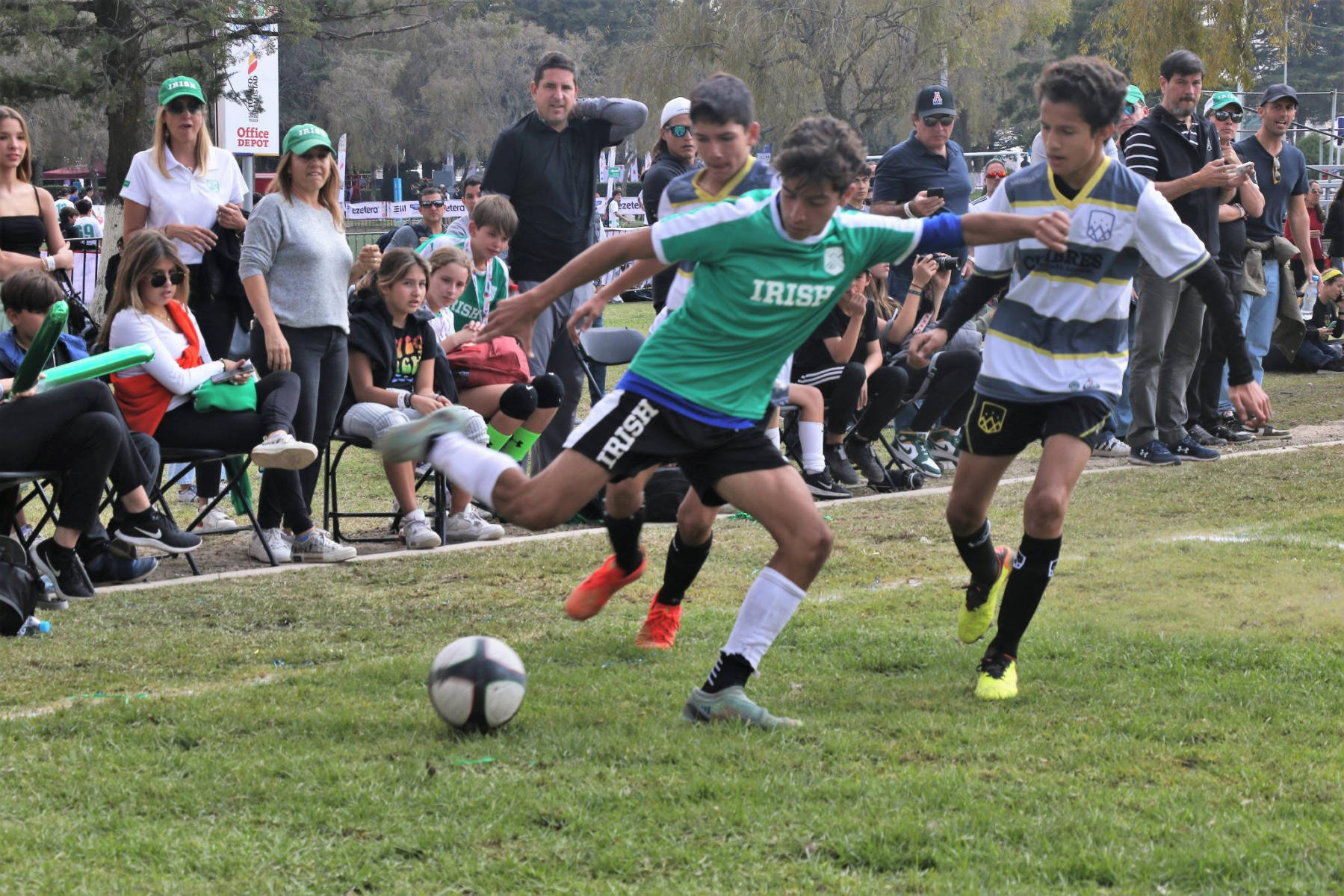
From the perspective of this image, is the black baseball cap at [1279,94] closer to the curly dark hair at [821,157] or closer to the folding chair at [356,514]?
the folding chair at [356,514]

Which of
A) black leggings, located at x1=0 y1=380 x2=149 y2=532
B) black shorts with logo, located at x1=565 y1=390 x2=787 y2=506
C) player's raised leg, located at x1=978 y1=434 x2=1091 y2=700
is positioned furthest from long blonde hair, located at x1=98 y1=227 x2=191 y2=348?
player's raised leg, located at x1=978 y1=434 x2=1091 y2=700

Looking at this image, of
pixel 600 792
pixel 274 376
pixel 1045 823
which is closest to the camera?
pixel 1045 823

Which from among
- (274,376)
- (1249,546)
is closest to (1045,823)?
(1249,546)

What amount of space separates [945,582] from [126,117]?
14659 mm

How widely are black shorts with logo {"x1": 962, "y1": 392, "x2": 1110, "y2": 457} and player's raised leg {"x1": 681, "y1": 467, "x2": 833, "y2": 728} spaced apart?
36.9 inches

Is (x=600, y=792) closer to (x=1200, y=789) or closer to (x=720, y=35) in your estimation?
(x=1200, y=789)

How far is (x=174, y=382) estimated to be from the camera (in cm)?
768

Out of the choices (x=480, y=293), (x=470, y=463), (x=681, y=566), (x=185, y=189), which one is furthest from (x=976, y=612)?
(x=185, y=189)

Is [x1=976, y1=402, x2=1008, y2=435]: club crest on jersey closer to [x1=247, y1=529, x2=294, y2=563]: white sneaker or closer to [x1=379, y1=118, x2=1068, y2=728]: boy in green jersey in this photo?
[x1=379, y1=118, x2=1068, y2=728]: boy in green jersey

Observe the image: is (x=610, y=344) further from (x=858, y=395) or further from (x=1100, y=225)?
(x=1100, y=225)

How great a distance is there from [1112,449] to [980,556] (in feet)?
19.6

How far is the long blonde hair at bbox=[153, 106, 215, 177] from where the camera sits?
27.6ft

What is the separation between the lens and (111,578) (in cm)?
755

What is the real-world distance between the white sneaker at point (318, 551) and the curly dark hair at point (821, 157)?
166 inches
